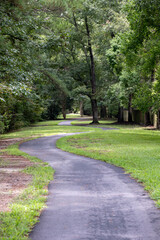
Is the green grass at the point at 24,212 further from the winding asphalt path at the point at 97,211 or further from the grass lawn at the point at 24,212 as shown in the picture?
the winding asphalt path at the point at 97,211

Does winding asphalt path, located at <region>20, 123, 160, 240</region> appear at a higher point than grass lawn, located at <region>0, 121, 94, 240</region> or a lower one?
lower

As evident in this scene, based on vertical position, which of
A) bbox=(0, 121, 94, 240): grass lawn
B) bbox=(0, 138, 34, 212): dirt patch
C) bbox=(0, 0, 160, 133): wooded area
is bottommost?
bbox=(0, 138, 34, 212): dirt patch

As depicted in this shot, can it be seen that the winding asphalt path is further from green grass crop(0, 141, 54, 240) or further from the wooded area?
the wooded area

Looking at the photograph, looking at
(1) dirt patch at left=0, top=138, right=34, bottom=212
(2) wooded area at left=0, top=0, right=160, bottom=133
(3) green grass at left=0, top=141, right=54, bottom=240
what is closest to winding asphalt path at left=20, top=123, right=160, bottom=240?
(3) green grass at left=0, top=141, right=54, bottom=240

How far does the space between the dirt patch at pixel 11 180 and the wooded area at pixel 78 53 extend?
219 centimetres

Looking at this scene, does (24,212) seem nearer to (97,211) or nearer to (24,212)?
(24,212)

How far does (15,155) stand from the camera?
14.3 meters

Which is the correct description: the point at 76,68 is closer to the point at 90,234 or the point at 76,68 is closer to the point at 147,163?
the point at 147,163

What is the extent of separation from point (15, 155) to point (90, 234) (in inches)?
408

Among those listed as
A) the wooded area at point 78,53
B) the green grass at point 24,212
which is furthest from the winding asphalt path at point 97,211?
the wooded area at point 78,53

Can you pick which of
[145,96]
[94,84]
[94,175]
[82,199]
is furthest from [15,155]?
[94,84]

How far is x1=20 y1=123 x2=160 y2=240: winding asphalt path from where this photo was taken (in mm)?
4547

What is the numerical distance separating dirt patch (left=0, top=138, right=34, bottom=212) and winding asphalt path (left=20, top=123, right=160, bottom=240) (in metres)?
0.80

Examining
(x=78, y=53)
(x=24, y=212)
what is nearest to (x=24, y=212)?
(x=24, y=212)
